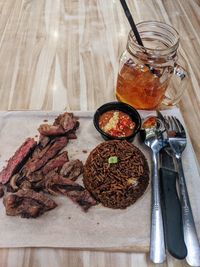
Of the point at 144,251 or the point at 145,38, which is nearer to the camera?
the point at 144,251

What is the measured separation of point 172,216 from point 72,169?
260 mm

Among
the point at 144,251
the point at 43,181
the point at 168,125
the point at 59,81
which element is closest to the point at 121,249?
the point at 144,251

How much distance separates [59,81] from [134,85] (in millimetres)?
276

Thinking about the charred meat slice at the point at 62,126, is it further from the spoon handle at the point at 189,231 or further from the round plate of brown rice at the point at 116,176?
the spoon handle at the point at 189,231

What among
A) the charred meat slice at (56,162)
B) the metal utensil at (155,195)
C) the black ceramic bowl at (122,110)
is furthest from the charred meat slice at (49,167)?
the metal utensil at (155,195)

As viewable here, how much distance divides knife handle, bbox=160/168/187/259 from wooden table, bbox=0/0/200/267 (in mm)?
45

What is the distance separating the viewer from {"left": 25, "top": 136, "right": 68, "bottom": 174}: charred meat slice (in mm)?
708

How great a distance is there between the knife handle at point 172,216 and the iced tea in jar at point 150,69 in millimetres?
252

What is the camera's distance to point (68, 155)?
0.77 m

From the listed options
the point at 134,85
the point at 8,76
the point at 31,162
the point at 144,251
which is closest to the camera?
the point at 144,251

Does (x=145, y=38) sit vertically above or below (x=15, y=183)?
above

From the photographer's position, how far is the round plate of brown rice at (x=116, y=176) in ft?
2.13

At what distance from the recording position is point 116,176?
653 millimetres

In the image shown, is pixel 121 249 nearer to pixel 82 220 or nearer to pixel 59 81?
pixel 82 220
